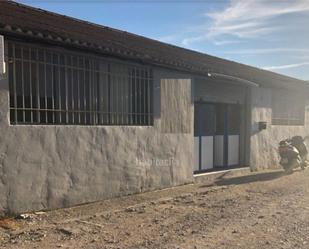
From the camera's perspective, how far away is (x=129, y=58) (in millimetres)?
9172

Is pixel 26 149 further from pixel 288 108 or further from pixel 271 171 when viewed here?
pixel 288 108

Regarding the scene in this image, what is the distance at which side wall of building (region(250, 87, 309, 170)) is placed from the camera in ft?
47.2

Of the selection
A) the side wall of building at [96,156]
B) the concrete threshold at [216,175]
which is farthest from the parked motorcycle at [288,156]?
the side wall of building at [96,156]

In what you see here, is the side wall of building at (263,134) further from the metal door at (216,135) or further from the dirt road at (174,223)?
the dirt road at (174,223)

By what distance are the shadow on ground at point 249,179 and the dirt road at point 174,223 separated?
156 cm

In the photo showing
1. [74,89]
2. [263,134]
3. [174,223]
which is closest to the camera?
[174,223]

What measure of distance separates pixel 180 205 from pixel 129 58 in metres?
3.32

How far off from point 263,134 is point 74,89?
8.63 meters

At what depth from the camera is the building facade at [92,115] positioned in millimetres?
7180

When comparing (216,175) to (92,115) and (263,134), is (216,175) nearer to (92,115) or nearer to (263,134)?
(263,134)

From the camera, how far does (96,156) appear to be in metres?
8.55

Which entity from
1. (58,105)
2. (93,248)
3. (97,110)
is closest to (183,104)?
(97,110)

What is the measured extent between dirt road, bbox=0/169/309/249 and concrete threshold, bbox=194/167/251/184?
1626 mm

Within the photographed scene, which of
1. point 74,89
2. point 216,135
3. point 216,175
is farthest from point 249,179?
point 74,89
